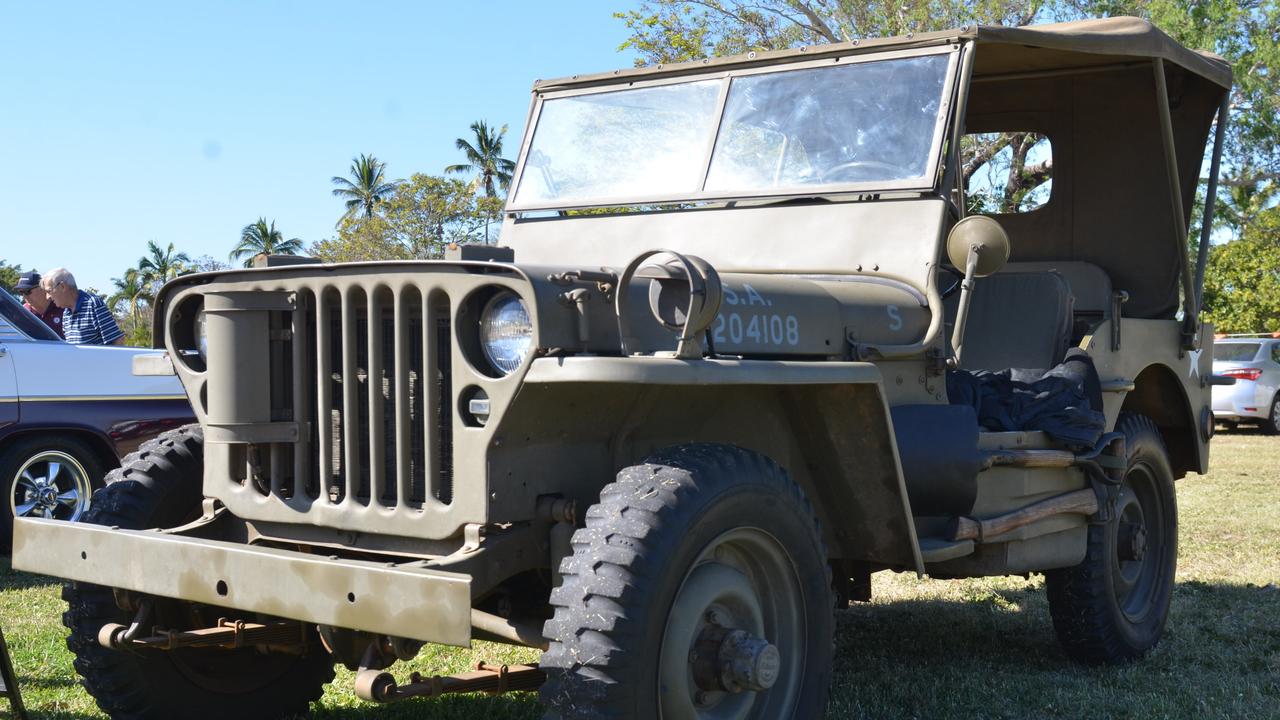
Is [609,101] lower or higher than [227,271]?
higher

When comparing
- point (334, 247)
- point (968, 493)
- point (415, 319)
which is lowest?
point (968, 493)

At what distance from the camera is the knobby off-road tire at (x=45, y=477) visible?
Answer: 7629 mm

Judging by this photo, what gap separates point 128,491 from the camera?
381 centimetres

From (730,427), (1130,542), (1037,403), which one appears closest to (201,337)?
(730,427)

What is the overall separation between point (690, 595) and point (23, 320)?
606 centimetres

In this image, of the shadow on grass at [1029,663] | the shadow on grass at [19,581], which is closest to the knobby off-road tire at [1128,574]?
the shadow on grass at [1029,663]

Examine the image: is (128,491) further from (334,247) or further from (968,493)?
(334,247)

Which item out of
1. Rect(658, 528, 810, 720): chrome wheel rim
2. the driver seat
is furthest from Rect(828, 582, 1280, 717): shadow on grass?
the driver seat

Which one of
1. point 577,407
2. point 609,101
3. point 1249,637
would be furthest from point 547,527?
point 1249,637

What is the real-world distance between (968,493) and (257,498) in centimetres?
216

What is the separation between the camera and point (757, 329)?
354 centimetres

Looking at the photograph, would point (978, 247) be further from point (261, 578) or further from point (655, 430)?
point (261, 578)

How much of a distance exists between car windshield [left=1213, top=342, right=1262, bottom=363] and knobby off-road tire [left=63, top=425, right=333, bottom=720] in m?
17.6

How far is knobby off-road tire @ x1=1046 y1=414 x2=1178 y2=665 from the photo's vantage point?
17.0 ft
